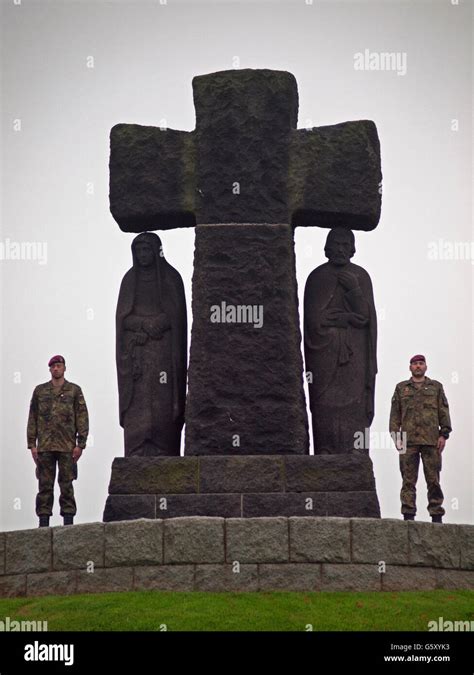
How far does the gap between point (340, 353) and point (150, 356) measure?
206 centimetres

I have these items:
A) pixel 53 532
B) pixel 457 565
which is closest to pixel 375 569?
pixel 457 565

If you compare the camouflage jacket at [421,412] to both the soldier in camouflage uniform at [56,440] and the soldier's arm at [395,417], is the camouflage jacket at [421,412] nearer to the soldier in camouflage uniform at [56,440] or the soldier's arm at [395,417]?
the soldier's arm at [395,417]

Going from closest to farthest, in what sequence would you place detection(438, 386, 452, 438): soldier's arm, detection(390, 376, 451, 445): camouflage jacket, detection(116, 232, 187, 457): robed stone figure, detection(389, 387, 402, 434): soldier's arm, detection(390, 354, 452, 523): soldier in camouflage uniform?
1. detection(116, 232, 187, 457): robed stone figure
2. detection(390, 354, 452, 523): soldier in camouflage uniform
3. detection(390, 376, 451, 445): camouflage jacket
4. detection(438, 386, 452, 438): soldier's arm
5. detection(389, 387, 402, 434): soldier's arm

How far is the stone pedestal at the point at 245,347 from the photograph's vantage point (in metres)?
12.9

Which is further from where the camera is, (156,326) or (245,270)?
(156,326)

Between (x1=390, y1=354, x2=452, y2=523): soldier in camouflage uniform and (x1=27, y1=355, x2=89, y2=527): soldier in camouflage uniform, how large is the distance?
360 centimetres

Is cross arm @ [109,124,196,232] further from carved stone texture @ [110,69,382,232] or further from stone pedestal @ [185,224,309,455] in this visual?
stone pedestal @ [185,224,309,455]

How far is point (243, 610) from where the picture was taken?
1034cm

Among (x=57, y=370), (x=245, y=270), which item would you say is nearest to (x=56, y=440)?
(x=57, y=370)

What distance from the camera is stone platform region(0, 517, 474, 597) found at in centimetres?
1120

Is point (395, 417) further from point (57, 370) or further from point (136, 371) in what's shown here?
point (57, 370)

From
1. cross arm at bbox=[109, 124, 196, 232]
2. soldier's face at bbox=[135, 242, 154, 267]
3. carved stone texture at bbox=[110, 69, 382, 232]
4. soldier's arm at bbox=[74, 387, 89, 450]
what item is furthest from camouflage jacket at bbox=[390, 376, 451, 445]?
soldier's arm at bbox=[74, 387, 89, 450]

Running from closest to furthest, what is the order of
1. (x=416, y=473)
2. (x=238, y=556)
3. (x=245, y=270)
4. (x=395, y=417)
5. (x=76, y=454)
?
(x=238, y=556)
(x=245, y=270)
(x=76, y=454)
(x=416, y=473)
(x=395, y=417)

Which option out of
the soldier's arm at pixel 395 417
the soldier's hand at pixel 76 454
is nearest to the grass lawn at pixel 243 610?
the soldier's hand at pixel 76 454
